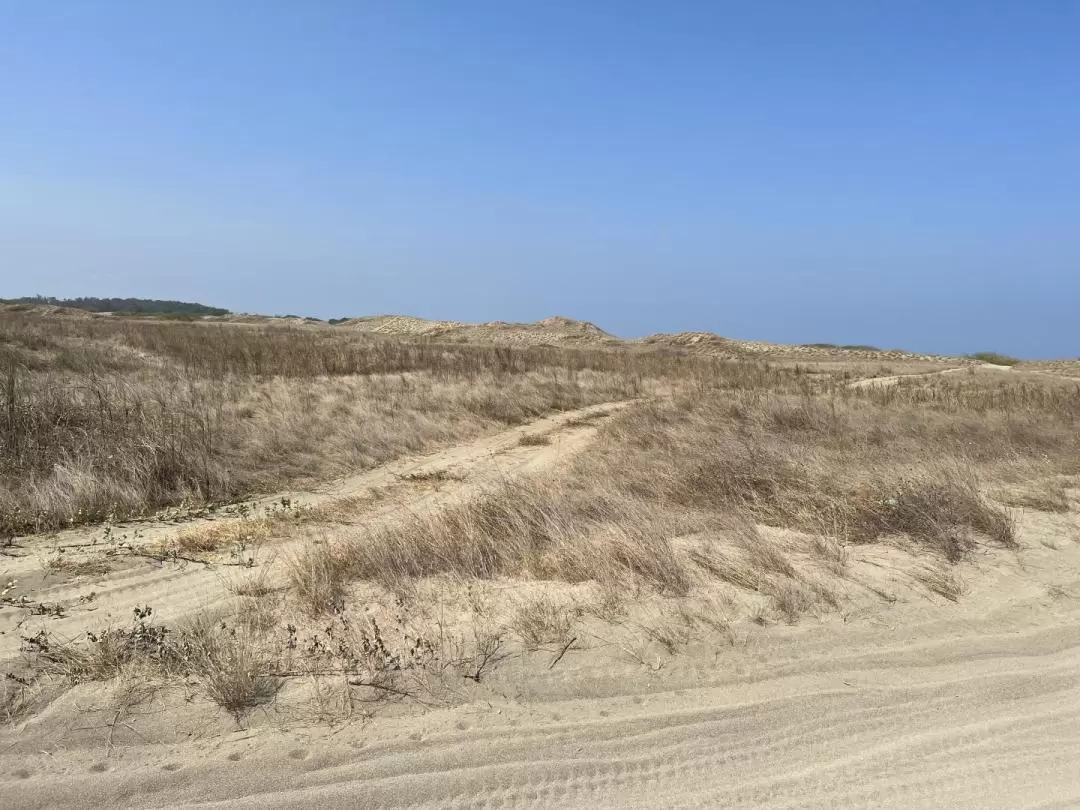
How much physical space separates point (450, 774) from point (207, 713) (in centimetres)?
126

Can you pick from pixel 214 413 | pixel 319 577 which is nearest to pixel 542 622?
pixel 319 577

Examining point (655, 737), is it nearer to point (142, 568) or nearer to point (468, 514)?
point (468, 514)

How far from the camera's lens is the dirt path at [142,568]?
411 cm

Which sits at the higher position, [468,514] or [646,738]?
[468,514]

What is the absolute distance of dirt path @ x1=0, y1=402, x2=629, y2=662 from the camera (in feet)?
13.5

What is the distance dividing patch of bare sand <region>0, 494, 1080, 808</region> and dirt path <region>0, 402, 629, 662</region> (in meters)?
1.04

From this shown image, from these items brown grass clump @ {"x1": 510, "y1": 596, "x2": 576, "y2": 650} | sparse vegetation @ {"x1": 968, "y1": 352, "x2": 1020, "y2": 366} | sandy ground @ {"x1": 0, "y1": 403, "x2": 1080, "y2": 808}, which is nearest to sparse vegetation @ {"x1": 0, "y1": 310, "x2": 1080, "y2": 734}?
brown grass clump @ {"x1": 510, "y1": 596, "x2": 576, "y2": 650}

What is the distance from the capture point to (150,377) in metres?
12.8

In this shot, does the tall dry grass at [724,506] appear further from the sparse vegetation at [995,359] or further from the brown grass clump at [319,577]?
the sparse vegetation at [995,359]

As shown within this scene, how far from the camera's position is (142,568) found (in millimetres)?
4957

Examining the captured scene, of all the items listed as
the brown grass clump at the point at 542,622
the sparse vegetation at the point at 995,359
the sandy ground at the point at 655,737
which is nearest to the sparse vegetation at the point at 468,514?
the brown grass clump at the point at 542,622

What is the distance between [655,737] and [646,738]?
44 millimetres

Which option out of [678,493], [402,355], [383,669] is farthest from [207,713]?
[402,355]

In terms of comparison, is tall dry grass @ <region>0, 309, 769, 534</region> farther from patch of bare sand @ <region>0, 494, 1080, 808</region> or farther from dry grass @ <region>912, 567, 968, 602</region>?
dry grass @ <region>912, 567, 968, 602</region>
